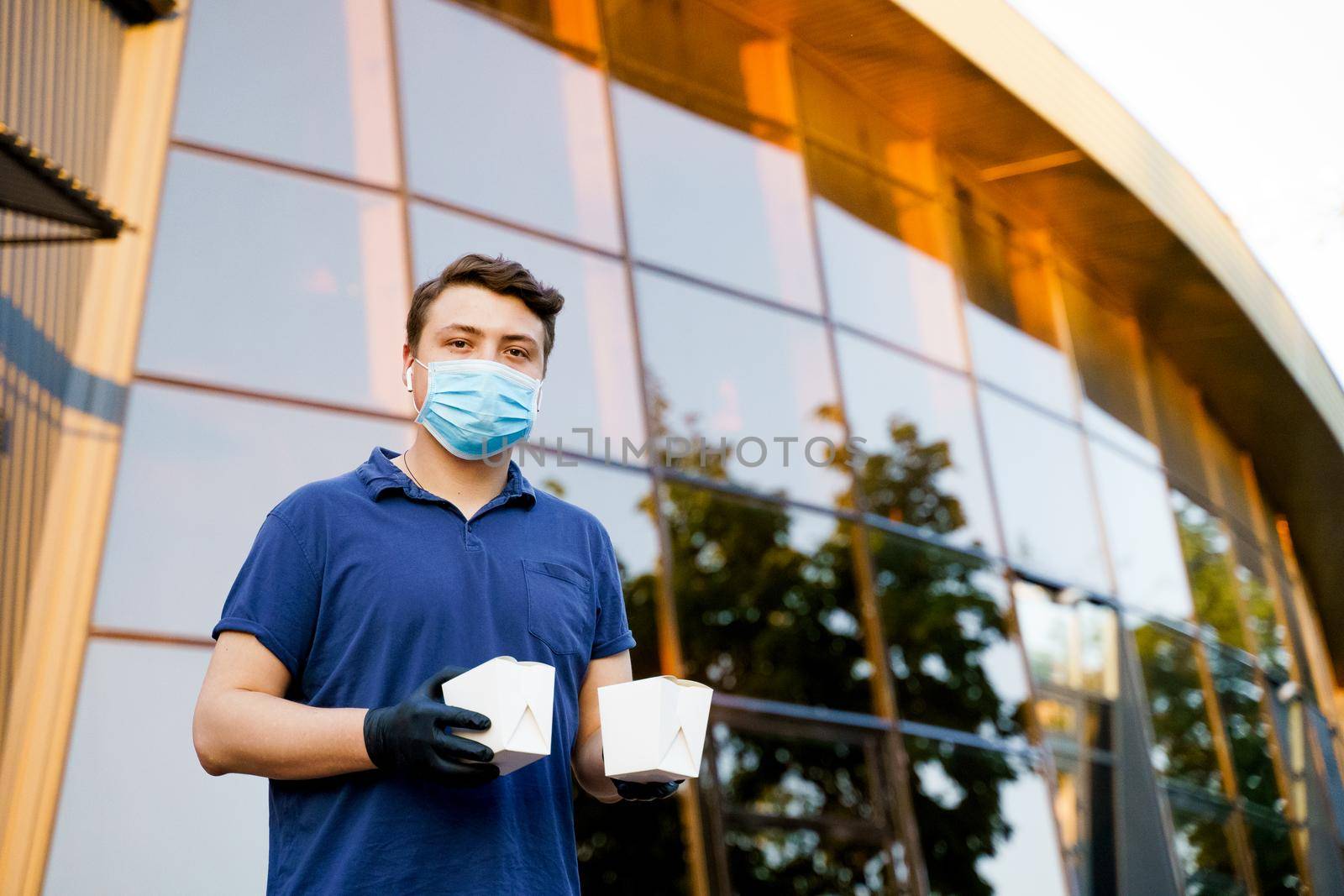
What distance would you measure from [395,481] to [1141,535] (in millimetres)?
11887

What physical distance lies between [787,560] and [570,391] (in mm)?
1874

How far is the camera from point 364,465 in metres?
2.47

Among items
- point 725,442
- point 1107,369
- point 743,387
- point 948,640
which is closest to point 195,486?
point 725,442

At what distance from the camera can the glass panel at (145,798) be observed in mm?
5512

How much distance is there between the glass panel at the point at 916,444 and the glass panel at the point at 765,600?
0.77 m

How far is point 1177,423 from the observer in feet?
49.9

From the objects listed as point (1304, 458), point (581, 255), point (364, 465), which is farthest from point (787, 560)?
point (1304, 458)

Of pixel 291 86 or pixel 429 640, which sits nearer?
pixel 429 640

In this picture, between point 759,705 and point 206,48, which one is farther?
point 759,705

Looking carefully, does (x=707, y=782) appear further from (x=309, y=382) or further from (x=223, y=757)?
(x=223, y=757)

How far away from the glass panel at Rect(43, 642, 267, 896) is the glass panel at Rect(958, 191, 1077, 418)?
292 inches

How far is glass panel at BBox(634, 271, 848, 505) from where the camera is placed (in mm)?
8680

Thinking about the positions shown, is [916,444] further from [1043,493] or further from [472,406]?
[472,406]

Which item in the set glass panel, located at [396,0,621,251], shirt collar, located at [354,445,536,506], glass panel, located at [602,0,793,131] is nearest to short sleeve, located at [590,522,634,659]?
shirt collar, located at [354,445,536,506]
